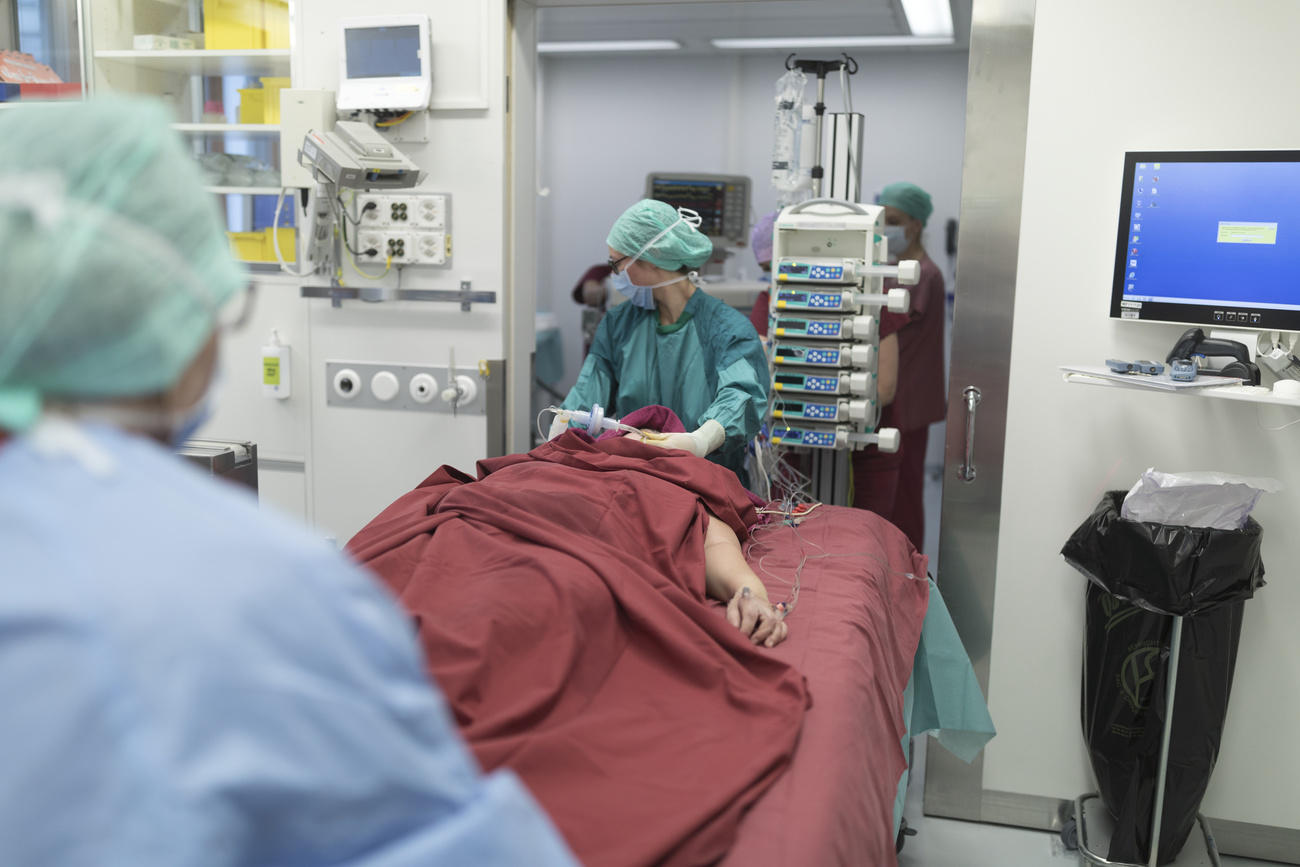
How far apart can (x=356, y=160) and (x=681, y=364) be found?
109 centimetres

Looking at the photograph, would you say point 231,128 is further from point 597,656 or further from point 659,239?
point 597,656

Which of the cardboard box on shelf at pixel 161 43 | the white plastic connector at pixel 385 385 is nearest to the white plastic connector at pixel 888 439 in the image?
the white plastic connector at pixel 385 385

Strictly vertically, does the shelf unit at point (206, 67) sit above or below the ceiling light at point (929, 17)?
below

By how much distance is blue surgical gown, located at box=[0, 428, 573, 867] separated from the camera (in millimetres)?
678

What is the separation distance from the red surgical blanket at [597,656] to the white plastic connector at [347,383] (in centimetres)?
127

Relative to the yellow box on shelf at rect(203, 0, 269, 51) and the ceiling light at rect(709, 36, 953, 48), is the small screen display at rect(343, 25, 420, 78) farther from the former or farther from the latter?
the ceiling light at rect(709, 36, 953, 48)

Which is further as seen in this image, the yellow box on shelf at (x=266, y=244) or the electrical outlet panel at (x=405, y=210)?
the yellow box on shelf at (x=266, y=244)

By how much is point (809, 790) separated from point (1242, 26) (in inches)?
84.7

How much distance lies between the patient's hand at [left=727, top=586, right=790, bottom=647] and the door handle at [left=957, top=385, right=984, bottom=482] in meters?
1.06

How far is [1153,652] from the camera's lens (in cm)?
255

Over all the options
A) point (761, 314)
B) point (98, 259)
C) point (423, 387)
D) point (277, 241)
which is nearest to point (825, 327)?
point (761, 314)

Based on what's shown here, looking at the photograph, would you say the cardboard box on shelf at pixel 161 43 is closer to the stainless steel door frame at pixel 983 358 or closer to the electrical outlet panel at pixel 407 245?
the electrical outlet panel at pixel 407 245

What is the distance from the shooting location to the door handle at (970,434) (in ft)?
9.33

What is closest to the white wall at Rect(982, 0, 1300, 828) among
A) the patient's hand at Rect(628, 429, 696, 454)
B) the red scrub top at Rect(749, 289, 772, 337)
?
the patient's hand at Rect(628, 429, 696, 454)
